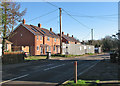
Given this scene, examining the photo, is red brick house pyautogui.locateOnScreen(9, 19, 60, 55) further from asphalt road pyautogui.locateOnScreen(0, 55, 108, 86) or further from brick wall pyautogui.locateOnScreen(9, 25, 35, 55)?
asphalt road pyautogui.locateOnScreen(0, 55, 108, 86)

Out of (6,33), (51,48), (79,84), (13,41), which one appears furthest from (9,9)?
(51,48)

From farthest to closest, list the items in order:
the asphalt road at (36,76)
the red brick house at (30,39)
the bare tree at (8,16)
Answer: the red brick house at (30,39) < the bare tree at (8,16) < the asphalt road at (36,76)

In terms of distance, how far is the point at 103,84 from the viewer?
727cm

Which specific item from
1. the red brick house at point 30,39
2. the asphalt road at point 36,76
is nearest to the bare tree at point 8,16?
the asphalt road at point 36,76

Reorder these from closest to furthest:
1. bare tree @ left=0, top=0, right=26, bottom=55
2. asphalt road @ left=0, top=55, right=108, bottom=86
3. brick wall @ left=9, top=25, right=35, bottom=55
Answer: asphalt road @ left=0, top=55, right=108, bottom=86 < bare tree @ left=0, top=0, right=26, bottom=55 < brick wall @ left=9, top=25, right=35, bottom=55

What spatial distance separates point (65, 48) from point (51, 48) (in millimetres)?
12482

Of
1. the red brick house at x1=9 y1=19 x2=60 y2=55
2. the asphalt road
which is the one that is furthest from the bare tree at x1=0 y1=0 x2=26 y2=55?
the red brick house at x1=9 y1=19 x2=60 y2=55

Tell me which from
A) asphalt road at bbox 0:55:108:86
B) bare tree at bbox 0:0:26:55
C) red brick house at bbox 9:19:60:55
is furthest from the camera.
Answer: red brick house at bbox 9:19:60:55

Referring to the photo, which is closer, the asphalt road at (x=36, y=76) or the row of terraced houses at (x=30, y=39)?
the asphalt road at (x=36, y=76)

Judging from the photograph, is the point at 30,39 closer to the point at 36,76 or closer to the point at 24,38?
the point at 24,38

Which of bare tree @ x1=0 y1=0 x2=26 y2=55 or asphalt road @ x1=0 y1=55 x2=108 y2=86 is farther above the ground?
bare tree @ x1=0 y1=0 x2=26 y2=55

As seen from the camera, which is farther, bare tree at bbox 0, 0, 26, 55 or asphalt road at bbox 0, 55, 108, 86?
bare tree at bbox 0, 0, 26, 55

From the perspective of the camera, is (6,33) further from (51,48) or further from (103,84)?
(51,48)

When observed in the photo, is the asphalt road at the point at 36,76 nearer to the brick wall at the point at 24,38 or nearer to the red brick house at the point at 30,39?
the red brick house at the point at 30,39
